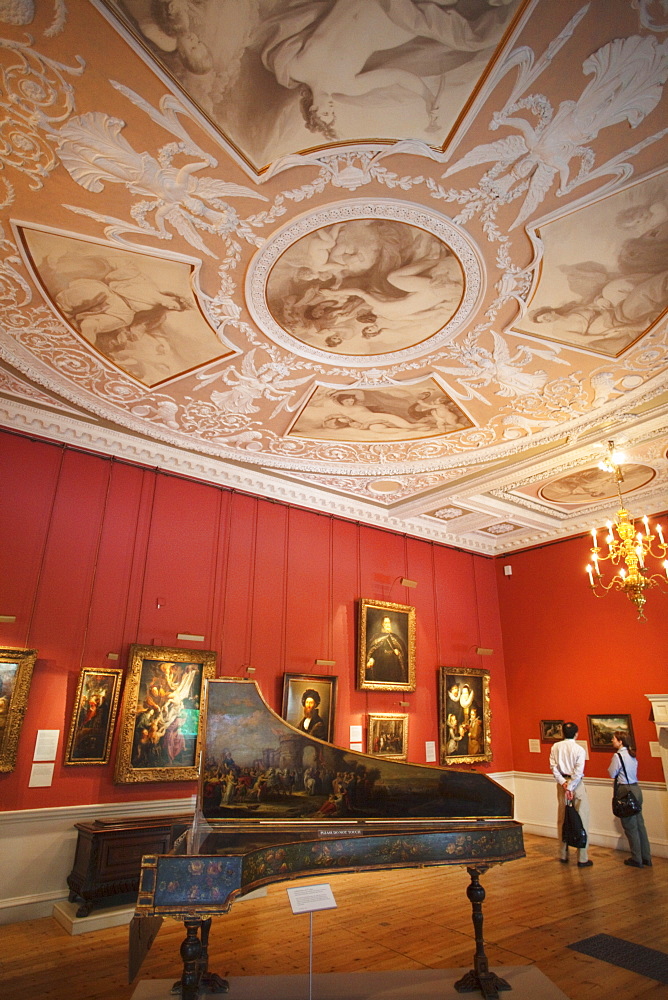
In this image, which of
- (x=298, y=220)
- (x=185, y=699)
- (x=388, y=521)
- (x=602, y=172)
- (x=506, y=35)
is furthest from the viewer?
(x=388, y=521)

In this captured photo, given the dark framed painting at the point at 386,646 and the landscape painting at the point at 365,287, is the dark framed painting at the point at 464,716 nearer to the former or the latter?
the dark framed painting at the point at 386,646

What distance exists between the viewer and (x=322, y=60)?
365 cm

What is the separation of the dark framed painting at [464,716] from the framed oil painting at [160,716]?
5629 millimetres

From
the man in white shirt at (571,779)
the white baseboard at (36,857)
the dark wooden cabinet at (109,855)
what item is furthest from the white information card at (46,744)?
the man in white shirt at (571,779)

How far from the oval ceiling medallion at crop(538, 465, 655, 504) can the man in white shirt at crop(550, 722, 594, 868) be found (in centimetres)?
428

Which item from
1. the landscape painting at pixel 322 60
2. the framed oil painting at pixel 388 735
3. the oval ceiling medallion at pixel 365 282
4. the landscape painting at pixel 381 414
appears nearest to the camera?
the landscape painting at pixel 322 60

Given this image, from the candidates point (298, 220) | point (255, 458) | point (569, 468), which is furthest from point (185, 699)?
point (569, 468)

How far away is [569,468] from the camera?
31.6ft

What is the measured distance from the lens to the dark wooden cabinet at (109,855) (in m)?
6.52

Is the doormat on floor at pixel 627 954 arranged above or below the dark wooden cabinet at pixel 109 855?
below

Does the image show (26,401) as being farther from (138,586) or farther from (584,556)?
(584,556)

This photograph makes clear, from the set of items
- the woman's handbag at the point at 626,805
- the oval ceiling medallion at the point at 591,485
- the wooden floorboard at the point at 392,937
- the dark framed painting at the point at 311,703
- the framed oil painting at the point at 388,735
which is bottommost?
the wooden floorboard at the point at 392,937

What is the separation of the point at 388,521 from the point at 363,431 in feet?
12.5

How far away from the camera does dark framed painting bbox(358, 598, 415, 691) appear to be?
35.4ft
